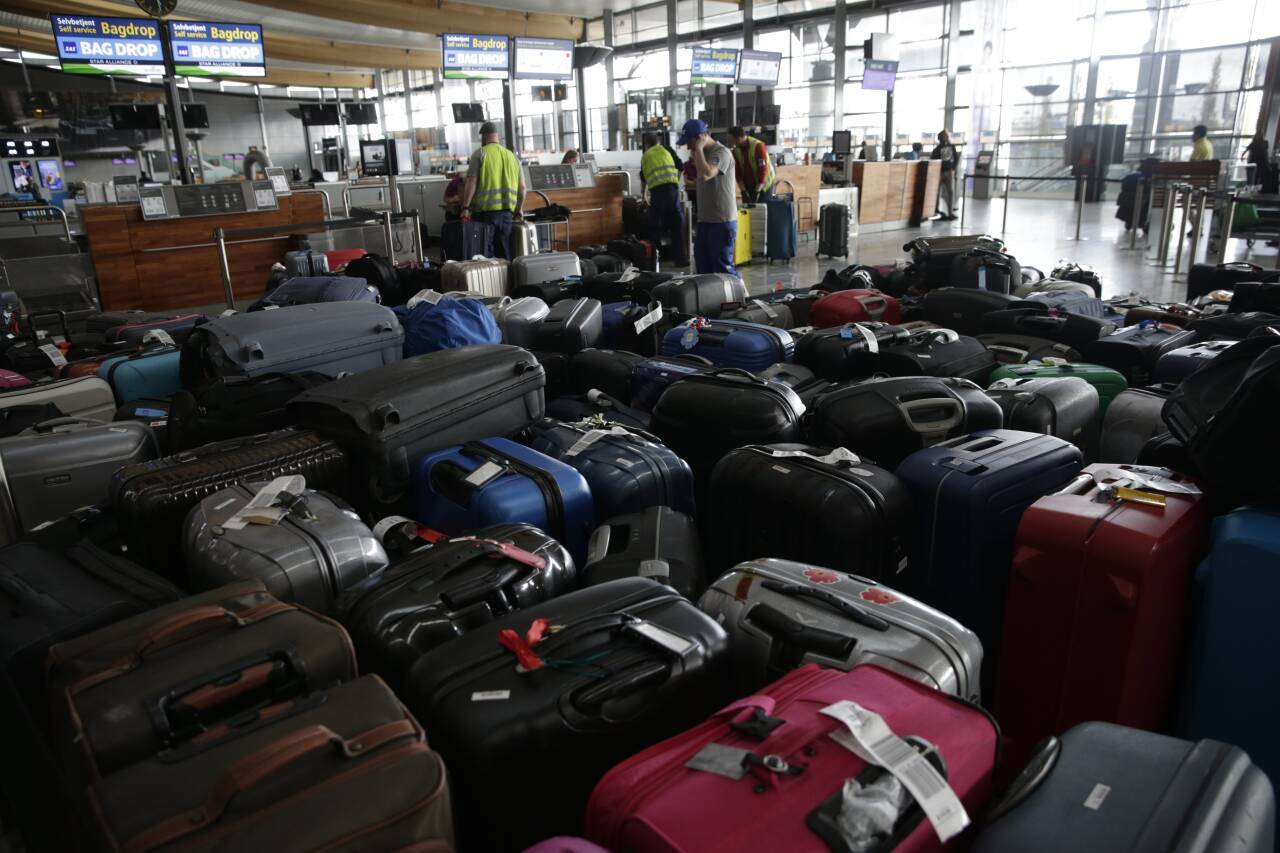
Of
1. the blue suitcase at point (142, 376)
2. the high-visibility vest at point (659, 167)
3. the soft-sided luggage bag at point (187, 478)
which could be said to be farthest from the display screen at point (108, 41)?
the soft-sided luggage bag at point (187, 478)

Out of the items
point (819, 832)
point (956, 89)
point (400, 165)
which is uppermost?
point (956, 89)

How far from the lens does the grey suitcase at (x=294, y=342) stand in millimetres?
3496

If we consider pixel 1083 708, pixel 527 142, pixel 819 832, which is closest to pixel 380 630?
pixel 819 832

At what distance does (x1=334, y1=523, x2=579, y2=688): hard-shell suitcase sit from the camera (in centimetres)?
169

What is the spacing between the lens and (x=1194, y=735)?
1.82 m

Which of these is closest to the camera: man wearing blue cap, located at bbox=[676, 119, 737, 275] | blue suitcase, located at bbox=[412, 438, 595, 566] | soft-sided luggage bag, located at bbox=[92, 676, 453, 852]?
soft-sided luggage bag, located at bbox=[92, 676, 453, 852]

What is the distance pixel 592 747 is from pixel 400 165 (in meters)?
13.0

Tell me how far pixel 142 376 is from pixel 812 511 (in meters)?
3.13

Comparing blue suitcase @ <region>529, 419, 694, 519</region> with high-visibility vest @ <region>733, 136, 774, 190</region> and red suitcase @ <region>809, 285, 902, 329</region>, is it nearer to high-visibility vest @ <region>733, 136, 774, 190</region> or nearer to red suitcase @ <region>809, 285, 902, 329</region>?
red suitcase @ <region>809, 285, 902, 329</region>

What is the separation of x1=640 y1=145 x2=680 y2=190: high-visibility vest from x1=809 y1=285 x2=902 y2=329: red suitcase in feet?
17.7

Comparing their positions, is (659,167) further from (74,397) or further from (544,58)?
(74,397)

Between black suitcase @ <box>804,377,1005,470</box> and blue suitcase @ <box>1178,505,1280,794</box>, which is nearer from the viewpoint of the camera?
blue suitcase @ <box>1178,505,1280,794</box>

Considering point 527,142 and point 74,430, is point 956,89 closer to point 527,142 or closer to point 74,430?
point 527,142

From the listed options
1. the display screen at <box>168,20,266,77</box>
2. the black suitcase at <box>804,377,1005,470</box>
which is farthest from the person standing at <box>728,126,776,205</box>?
the black suitcase at <box>804,377,1005,470</box>
